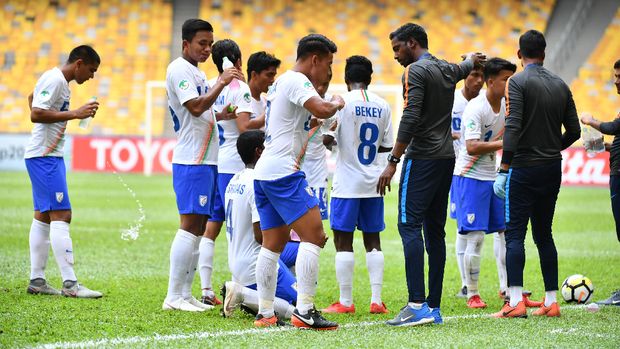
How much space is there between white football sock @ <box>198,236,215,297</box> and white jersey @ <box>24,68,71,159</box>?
5.17ft

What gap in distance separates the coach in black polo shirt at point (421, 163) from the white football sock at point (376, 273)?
805 mm

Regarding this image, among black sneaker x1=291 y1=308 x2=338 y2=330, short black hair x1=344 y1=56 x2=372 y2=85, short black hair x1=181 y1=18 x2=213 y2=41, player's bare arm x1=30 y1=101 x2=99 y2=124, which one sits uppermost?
short black hair x1=181 y1=18 x2=213 y2=41

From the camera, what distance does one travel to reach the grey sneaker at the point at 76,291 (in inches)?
320

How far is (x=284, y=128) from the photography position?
6594mm

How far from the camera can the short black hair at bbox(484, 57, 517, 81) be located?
27.1 ft

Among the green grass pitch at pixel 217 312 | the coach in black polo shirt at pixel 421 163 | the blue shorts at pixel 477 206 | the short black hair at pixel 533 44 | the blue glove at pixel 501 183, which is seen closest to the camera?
the green grass pitch at pixel 217 312

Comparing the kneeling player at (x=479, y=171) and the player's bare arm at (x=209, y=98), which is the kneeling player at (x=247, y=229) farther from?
the kneeling player at (x=479, y=171)

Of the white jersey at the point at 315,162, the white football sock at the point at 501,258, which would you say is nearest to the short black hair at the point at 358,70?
the white jersey at the point at 315,162

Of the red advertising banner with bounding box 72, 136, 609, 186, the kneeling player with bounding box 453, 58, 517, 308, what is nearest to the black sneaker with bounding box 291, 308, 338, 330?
the kneeling player with bounding box 453, 58, 517, 308

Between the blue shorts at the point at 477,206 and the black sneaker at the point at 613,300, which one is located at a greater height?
the blue shorts at the point at 477,206

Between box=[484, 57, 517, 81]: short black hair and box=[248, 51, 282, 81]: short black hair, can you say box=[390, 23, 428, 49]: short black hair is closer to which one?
box=[484, 57, 517, 81]: short black hair

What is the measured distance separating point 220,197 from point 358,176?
56.2 inches

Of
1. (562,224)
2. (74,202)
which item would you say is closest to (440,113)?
(562,224)

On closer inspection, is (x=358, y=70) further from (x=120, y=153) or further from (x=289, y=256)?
(x=120, y=153)
